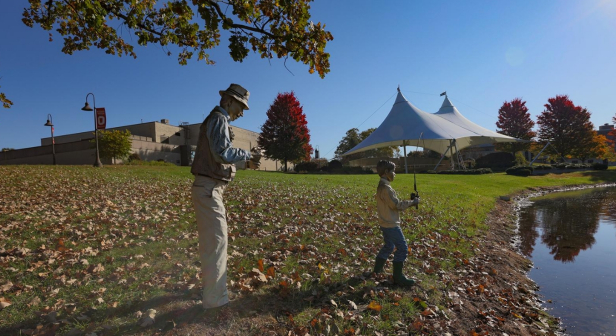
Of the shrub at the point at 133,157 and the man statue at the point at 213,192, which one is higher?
the shrub at the point at 133,157

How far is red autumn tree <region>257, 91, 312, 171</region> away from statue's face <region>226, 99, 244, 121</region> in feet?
120

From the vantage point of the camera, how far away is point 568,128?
51.9 m

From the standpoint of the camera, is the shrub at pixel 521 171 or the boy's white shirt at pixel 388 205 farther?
the shrub at pixel 521 171

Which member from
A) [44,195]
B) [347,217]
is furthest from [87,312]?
[44,195]

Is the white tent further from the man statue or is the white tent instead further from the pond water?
the man statue

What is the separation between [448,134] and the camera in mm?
35469

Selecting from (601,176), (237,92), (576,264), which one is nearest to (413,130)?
(601,176)

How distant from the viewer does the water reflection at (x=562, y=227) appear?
880cm

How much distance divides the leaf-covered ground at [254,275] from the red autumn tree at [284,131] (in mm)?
30793

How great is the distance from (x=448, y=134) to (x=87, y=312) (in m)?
37.3

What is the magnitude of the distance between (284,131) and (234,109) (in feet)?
122

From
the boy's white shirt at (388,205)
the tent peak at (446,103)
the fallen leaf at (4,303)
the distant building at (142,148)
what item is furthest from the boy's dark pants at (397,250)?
the tent peak at (446,103)

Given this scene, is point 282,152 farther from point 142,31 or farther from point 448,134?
point 142,31

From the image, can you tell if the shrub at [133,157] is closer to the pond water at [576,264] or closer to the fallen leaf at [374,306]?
the pond water at [576,264]
